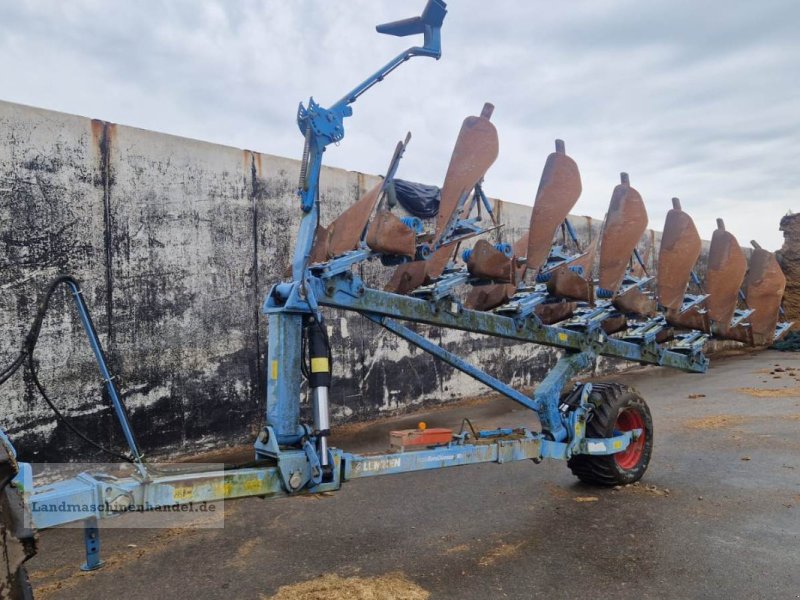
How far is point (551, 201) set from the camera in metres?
4.76

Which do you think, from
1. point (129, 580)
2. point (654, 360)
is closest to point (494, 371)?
point (654, 360)

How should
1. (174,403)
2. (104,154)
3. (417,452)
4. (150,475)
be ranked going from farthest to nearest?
(174,403), (104,154), (417,452), (150,475)

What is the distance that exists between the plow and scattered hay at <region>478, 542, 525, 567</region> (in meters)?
0.63

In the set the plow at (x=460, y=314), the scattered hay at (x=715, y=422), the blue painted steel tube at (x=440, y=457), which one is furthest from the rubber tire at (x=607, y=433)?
the scattered hay at (x=715, y=422)

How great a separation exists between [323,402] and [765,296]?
5606mm

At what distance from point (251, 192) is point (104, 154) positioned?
1.72 meters

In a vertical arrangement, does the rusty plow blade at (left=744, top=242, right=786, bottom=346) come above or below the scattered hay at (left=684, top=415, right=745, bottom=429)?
above

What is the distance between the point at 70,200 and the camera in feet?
19.2

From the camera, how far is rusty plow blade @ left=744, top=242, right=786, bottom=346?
22.0 feet

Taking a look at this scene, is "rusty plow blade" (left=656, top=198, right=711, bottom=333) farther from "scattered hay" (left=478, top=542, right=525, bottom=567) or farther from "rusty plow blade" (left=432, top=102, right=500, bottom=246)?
"scattered hay" (left=478, top=542, right=525, bottom=567)

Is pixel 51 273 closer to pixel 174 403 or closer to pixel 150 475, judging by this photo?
pixel 174 403

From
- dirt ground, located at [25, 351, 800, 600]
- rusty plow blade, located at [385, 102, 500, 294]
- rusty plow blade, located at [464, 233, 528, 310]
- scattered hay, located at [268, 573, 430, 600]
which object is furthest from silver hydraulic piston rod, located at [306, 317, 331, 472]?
rusty plow blade, located at [464, 233, 528, 310]

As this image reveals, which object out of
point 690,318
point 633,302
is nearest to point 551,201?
point 633,302

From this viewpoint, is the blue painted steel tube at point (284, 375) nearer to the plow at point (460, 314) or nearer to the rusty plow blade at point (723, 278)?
the plow at point (460, 314)
